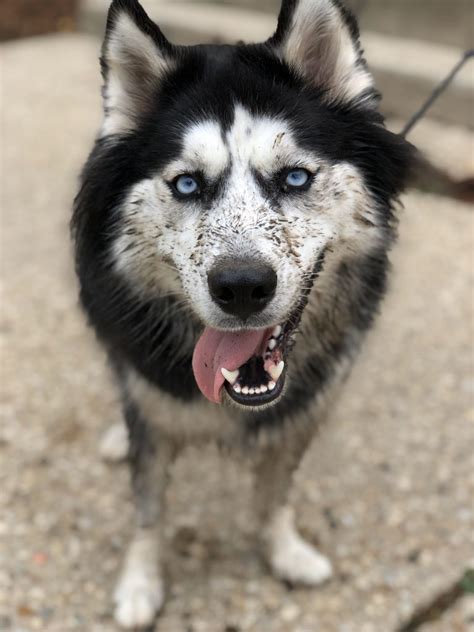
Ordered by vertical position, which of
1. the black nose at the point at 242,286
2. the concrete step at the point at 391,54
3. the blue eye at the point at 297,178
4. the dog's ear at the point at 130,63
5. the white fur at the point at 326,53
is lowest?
the concrete step at the point at 391,54

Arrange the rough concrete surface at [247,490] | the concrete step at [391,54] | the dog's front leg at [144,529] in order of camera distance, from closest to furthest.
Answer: the dog's front leg at [144,529]
the rough concrete surface at [247,490]
the concrete step at [391,54]

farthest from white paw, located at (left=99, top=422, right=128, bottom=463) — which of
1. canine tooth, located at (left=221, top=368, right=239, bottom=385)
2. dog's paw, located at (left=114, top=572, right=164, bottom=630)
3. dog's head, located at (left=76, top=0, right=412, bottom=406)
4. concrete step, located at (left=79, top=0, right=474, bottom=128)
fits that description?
concrete step, located at (left=79, top=0, right=474, bottom=128)

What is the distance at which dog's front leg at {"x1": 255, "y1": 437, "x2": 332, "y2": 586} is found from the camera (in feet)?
8.50

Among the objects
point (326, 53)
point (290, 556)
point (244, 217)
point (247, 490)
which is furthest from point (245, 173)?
Result: point (247, 490)

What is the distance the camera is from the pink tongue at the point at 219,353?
1.91 m

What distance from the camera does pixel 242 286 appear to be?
169 cm

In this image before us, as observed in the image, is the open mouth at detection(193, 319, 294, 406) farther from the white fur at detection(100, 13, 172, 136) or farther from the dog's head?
the white fur at detection(100, 13, 172, 136)

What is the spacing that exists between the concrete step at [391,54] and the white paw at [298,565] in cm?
458

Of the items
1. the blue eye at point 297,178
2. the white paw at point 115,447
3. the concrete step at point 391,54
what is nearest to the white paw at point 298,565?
the white paw at point 115,447

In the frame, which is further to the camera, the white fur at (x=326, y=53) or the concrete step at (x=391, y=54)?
the concrete step at (x=391, y=54)

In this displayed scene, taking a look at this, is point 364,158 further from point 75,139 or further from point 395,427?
point 75,139

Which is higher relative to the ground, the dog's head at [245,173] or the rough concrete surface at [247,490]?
the dog's head at [245,173]

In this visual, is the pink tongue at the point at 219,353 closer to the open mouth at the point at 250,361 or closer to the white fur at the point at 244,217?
the open mouth at the point at 250,361

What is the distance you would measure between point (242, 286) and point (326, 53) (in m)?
0.77
